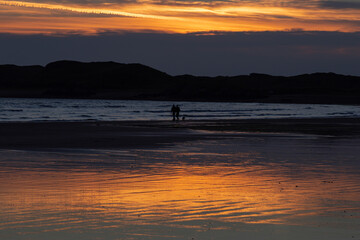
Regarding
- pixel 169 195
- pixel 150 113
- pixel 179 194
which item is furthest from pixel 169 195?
pixel 150 113

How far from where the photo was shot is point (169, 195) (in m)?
12.5

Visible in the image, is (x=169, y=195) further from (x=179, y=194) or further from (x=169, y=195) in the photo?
(x=179, y=194)

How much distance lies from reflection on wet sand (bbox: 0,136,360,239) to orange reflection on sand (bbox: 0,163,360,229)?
16 mm

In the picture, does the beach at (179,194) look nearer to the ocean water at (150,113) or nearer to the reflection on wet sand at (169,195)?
the reflection on wet sand at (169,195)

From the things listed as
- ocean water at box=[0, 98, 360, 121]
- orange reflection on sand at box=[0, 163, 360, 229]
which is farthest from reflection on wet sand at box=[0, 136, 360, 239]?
ocean water at box=[0, 98, 360, 121]

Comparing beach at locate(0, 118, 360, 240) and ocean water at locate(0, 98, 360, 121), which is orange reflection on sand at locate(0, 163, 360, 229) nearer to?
beach at locate(0, 118, 360, 240)

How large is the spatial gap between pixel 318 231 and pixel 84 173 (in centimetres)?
788

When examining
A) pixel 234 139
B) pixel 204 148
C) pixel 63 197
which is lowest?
pixel 63 197

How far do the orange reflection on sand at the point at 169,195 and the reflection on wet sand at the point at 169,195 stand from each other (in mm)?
16

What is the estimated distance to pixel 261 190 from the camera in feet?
43.3

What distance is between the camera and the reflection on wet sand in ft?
32.1

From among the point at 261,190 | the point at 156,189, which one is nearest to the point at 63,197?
the point at 156,189

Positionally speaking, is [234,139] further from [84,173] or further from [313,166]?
[84,173]

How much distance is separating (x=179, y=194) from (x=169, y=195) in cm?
26
